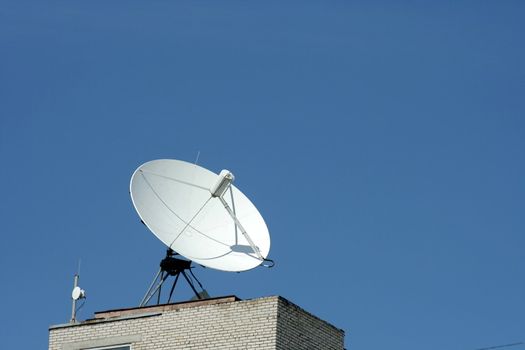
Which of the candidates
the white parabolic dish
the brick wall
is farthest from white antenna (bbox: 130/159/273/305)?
the brick wall

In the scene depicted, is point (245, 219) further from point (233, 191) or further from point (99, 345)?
point (99, 345)

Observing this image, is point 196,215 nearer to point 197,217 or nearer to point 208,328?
point 197,217

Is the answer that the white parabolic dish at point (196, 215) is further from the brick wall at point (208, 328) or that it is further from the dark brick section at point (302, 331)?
the dark brick section at point (302, 331)

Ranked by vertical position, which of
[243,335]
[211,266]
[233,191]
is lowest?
[243,335]

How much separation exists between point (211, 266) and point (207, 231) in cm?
195

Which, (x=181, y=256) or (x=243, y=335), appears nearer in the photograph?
(x=243, y=335)

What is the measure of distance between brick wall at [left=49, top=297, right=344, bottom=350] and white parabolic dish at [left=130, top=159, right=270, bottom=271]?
351 centimetres

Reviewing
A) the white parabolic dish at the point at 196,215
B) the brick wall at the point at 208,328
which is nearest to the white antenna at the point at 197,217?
the white parabolic dish at the point at 196,215

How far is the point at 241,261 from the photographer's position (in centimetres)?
5950

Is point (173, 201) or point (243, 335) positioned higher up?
point (173, 201)

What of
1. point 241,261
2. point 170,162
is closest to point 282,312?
point 241,261

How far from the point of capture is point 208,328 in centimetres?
5541

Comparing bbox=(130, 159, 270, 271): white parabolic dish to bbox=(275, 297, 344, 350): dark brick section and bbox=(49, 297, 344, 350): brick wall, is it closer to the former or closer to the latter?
bbox=(49, 297, 344, 350): brick wall

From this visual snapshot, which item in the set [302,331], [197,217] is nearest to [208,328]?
[302,331]
